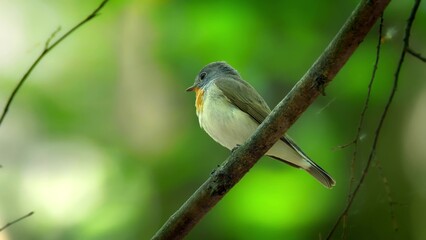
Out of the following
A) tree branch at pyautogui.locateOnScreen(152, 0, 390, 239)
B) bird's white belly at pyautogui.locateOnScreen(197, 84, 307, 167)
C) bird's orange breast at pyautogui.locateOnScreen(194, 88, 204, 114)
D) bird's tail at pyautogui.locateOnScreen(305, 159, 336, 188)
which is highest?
bird's orange breast at pyautogui.locateOnScreen(194, 88, 204, 114)

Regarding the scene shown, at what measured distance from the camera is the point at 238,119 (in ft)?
12.3

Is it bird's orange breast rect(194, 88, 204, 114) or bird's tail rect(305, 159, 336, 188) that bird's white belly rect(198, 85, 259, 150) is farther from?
bird's tail rect(305, 159, 336, 188)

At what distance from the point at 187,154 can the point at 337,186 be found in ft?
3.19

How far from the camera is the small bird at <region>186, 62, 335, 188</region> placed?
145 inches

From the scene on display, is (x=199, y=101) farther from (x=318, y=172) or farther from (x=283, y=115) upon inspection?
(x=283, y=115)

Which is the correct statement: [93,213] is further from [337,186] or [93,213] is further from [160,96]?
[337,186]

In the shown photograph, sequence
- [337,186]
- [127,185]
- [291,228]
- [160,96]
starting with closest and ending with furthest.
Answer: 1. [291,228]
2. [337,186]
3. [127,185]
4. [160,96]

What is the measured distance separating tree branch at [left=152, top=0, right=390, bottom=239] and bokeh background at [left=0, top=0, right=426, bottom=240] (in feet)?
4.48

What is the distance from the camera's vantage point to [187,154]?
13.7ft

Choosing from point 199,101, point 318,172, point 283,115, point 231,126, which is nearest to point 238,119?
point 231,126

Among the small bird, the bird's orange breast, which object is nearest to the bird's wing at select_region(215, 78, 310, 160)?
the small bird

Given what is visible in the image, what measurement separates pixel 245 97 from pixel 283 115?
5.69 ft

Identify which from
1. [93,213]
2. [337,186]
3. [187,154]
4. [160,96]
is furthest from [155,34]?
[337,186]

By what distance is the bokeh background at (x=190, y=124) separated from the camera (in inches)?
153
